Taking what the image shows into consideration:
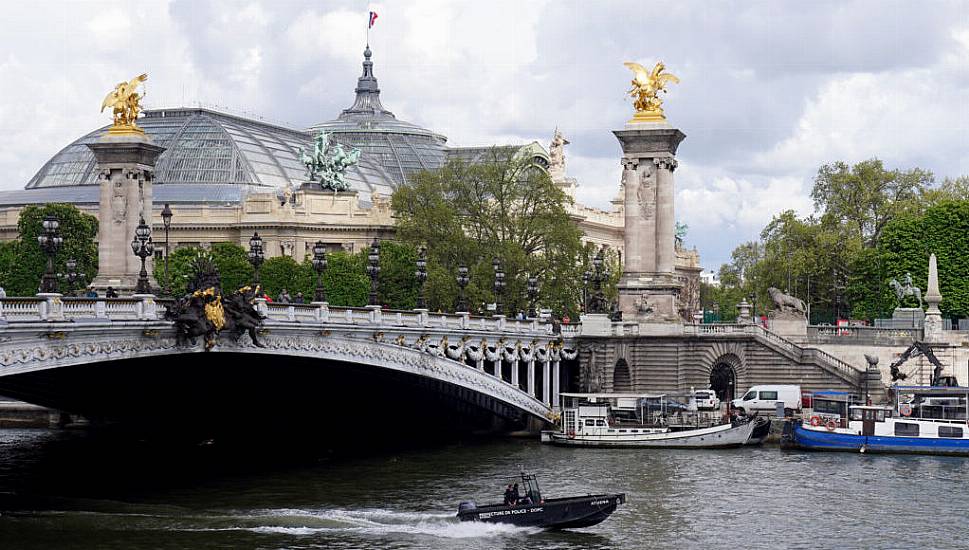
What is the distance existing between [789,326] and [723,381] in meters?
4.17

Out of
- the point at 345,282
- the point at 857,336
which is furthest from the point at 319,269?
the point at 345,282

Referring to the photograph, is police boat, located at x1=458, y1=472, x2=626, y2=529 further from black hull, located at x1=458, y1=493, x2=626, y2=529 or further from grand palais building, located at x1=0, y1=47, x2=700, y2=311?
grand palais building, located at x1=0, y1=47, x2=700, y2=311

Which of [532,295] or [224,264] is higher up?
[224,264]

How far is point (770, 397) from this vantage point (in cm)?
7919

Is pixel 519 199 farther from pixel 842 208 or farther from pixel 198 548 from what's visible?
pixel 198 548

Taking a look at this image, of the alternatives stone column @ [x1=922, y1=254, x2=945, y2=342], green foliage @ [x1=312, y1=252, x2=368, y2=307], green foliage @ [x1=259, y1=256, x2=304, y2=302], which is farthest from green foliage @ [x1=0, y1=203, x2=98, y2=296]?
stone column @ [x1=922, y1=254, x2=945, y2=342]

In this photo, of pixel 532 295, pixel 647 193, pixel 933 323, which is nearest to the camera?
pixel 647 193

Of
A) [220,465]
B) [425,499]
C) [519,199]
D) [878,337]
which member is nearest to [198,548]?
[425,499]

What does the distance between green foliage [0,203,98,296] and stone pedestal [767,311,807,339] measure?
139 feet

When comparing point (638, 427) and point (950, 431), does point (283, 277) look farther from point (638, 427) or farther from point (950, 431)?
point (950, 431)

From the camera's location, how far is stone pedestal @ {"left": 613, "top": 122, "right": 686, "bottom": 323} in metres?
83.6

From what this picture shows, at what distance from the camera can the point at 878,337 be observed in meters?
85.8

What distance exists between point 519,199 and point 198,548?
68.7 m

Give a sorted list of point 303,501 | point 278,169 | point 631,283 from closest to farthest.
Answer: point 303,501 → point 631,283 → point 278,169
